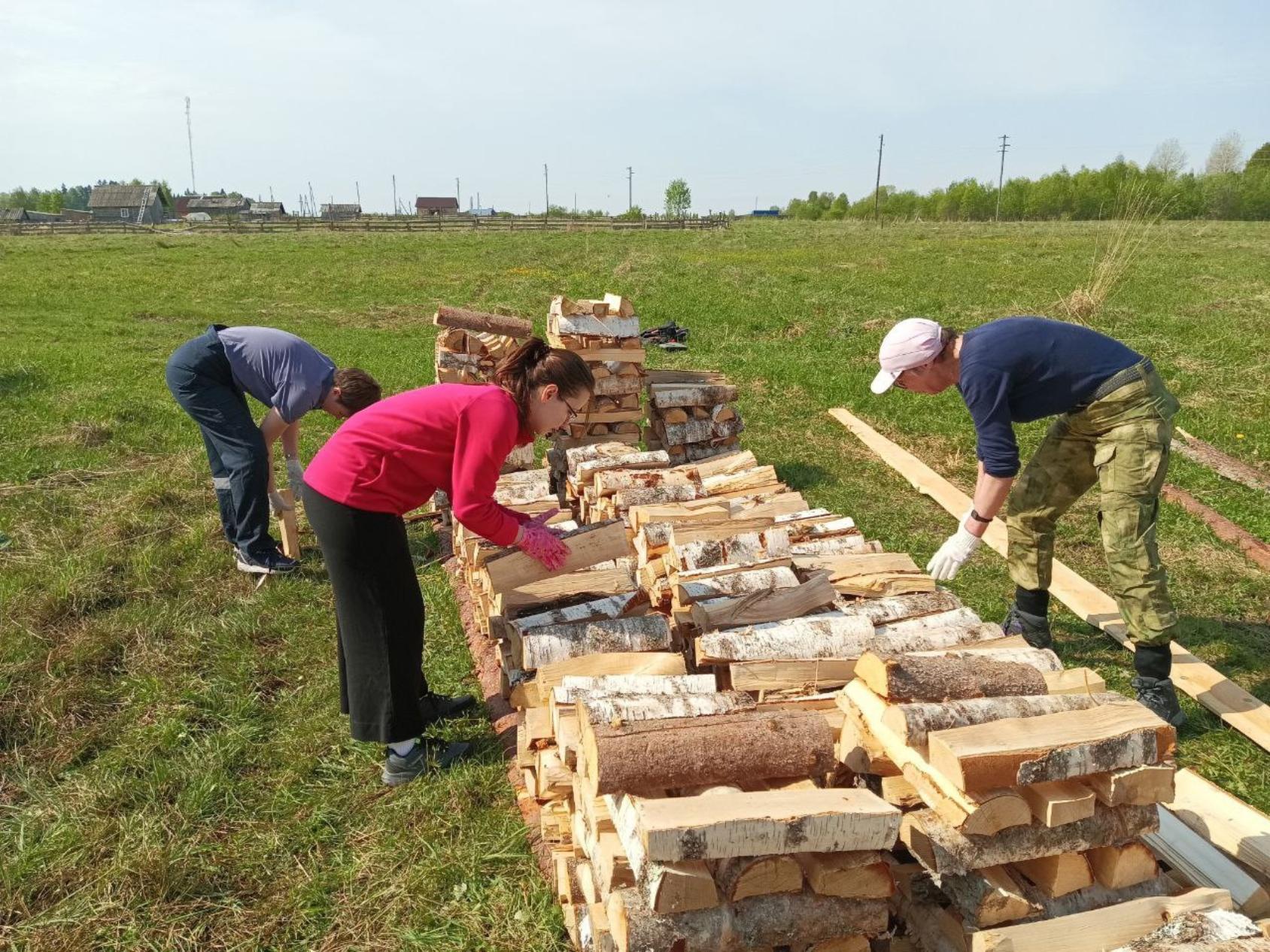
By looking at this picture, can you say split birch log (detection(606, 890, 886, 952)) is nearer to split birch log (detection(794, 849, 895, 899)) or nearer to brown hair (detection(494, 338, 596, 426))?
split birch log (detection(794, 849, 895, 899))

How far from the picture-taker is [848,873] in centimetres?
217

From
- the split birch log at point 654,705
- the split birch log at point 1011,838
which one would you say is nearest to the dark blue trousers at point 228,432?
the split birch log at point 654,705

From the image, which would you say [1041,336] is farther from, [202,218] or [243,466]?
[202,218]

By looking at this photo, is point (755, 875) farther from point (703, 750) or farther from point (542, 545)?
point (542, 545)

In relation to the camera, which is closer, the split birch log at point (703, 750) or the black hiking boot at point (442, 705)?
the split birch log at point (703, 750)

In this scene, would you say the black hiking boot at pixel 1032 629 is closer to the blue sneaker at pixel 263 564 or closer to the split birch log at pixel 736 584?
the split birch log at pixel 736 584

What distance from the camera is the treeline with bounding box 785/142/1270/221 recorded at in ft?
166

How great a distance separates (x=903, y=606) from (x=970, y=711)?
1.29m

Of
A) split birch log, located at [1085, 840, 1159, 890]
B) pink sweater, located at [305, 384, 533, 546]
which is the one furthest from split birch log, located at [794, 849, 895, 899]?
pink sweater, located at [305, 384, 533, 546]

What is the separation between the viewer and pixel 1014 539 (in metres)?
4.34

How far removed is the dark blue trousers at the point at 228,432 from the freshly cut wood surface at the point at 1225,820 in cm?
493

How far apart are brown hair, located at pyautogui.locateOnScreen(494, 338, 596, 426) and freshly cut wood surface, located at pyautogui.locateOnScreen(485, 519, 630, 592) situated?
0.85 metres

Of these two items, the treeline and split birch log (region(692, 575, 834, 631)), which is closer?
split birch log (region(692, 575, 834, 631))

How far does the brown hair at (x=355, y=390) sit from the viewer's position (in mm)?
4598
